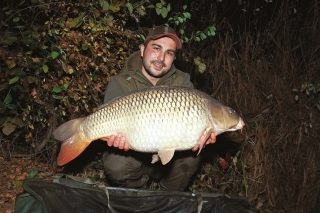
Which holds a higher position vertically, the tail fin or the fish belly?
the fish belly

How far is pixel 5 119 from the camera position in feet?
8.23

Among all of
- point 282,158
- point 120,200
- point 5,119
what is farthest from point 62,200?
point 282,158

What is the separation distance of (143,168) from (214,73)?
1135 mm

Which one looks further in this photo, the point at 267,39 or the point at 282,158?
Answer: the point at 267,39

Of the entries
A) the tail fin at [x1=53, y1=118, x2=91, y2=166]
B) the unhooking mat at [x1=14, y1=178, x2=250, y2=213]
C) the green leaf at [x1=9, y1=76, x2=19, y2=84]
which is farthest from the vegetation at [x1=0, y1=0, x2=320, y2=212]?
the unhooking mat at [x1=14, y1=178, x2=250, y2=213]

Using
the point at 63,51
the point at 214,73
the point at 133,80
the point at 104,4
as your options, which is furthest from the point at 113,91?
the point at 214,73

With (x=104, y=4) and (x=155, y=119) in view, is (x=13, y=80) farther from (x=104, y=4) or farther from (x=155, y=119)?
(x=155, y=119)

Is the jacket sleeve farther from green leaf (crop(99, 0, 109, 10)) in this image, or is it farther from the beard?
green leaf (crop(99, 0, 109, 10))

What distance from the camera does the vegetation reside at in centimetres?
246

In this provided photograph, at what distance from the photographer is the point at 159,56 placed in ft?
7.66

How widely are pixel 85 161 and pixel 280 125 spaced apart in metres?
1.44

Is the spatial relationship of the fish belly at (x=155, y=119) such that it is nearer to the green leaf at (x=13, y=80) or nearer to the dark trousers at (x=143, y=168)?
the dark trousers at (x=143, y=168)

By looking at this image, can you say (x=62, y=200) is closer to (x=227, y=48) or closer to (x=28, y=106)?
(x=28, y=106)

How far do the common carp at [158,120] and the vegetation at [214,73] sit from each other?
598 mm
